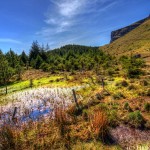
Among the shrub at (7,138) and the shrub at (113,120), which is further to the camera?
the shrub at (113,120)

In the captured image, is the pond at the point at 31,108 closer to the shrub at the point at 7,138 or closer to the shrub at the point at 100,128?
A: the shrub at the point at 7,138

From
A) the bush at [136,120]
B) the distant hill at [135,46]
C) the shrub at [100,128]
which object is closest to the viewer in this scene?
the shrub at [100,128]

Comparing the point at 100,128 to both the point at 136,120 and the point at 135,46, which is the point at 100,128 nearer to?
the point at 136,120

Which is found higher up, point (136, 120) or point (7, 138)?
point (7, 138)

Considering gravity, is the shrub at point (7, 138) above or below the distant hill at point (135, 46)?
below

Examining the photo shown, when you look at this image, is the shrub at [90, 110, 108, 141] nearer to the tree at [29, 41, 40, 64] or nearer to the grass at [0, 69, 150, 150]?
the grass at [0, 69, 150, 150]

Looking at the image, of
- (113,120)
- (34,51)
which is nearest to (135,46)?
(34,51)

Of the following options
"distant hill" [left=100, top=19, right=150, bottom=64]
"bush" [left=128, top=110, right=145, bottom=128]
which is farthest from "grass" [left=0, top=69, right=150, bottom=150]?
"distant hill" [left=100, top=19, right=150, bottom=64]

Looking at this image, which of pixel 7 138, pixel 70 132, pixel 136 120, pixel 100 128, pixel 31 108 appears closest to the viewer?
pixel 7 138

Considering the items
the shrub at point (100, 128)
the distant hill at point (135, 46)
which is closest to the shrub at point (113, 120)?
the shrub at point (100, 128)

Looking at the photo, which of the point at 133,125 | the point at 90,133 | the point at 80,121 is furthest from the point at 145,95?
the point at 90,133

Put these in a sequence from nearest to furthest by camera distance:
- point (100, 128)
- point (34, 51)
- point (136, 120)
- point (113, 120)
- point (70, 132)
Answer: point (100, 128) → point (70, 132) → point (136, 120) → point (113, 120) → point (34, 51)

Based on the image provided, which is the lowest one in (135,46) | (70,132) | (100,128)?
(70,132)

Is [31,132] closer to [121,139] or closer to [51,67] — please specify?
[121,139]
